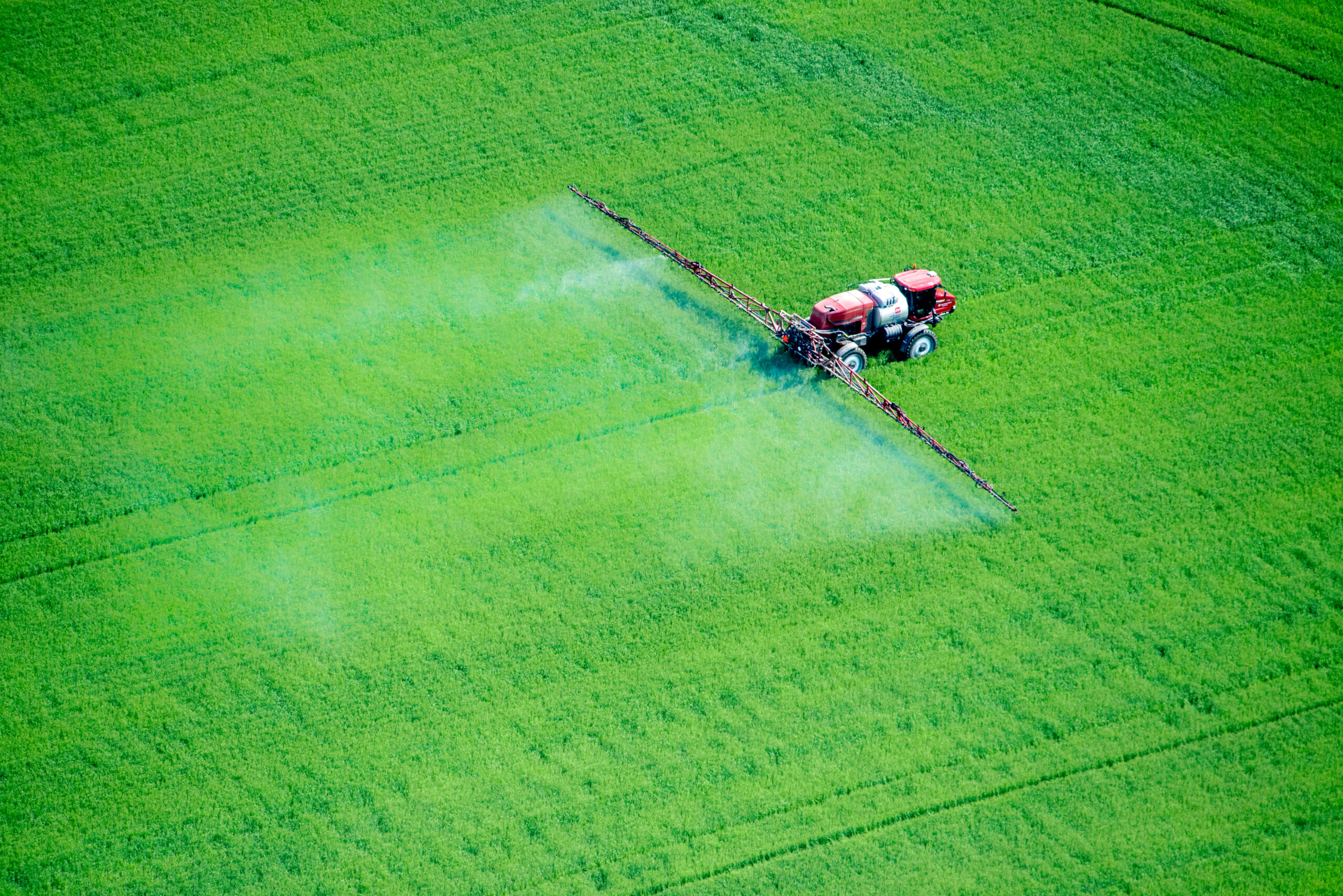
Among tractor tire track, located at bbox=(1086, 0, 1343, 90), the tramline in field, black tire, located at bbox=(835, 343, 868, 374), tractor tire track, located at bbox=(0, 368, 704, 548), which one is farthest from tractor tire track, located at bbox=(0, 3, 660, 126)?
black tire, located at bbox=(835, 343, 868, 374)

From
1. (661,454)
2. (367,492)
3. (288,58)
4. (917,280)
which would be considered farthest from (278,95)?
(917,280)

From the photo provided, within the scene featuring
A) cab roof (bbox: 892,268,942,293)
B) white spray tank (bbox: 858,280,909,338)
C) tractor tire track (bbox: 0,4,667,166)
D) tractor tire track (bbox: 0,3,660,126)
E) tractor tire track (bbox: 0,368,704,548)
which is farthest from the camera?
tractor tire track (bbox: 0,3,660,126)

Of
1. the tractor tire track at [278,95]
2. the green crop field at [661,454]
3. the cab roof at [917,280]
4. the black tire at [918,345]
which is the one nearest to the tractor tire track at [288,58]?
the tractor tire track at [278,95]

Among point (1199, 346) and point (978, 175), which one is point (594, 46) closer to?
point (978, 175)

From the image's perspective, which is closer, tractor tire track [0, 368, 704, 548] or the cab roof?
tractor tire track [0, 368, 704, 548]

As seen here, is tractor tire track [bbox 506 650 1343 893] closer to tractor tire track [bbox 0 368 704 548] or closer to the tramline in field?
the tramline in field

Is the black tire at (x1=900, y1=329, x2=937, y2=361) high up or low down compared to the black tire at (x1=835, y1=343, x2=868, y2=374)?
up

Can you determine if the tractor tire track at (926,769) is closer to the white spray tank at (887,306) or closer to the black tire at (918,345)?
the black tire at (918,345)

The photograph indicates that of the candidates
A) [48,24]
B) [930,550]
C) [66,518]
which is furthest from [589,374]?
[48,24]
